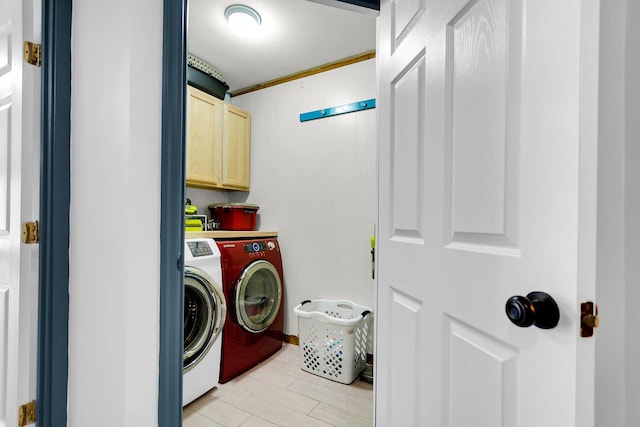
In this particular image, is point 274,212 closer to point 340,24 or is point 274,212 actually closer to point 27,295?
point 340,24

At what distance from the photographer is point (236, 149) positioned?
2.94 m

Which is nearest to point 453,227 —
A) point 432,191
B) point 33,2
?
point 432,191

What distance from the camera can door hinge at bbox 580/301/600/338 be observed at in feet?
1.43

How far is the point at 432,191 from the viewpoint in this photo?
85 cm

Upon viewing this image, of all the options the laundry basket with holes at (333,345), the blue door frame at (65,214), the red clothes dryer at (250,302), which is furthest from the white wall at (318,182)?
the blue door frame at (65,214)

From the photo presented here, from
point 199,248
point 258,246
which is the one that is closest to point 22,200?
point 199,248

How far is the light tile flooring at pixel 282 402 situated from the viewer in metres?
1.73

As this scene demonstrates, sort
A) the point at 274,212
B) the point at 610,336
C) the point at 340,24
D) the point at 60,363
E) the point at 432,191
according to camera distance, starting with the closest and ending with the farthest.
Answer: the point at 610,336
the point at 432,191
the point at 60,363
the point at 340,24
the point at 274,212

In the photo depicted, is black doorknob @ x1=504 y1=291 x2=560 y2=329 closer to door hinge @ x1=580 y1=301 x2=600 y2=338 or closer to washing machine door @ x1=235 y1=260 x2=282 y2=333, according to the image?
door hinge @ x1=580 y1=301 x2=600 y2=338

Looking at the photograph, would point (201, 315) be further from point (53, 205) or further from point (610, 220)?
point (610, 220)

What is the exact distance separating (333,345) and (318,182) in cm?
134

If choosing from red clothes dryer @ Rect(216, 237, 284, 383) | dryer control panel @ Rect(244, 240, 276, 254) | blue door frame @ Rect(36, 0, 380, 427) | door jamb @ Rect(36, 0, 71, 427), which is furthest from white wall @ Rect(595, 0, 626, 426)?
dryer control panel @ Rect(244, 240, 276, 254)

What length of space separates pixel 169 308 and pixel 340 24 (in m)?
2.06

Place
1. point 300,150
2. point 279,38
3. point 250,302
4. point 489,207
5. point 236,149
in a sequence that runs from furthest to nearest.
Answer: point 236,149, point 300,150, point 250,302, point 279,38, point 489,207
